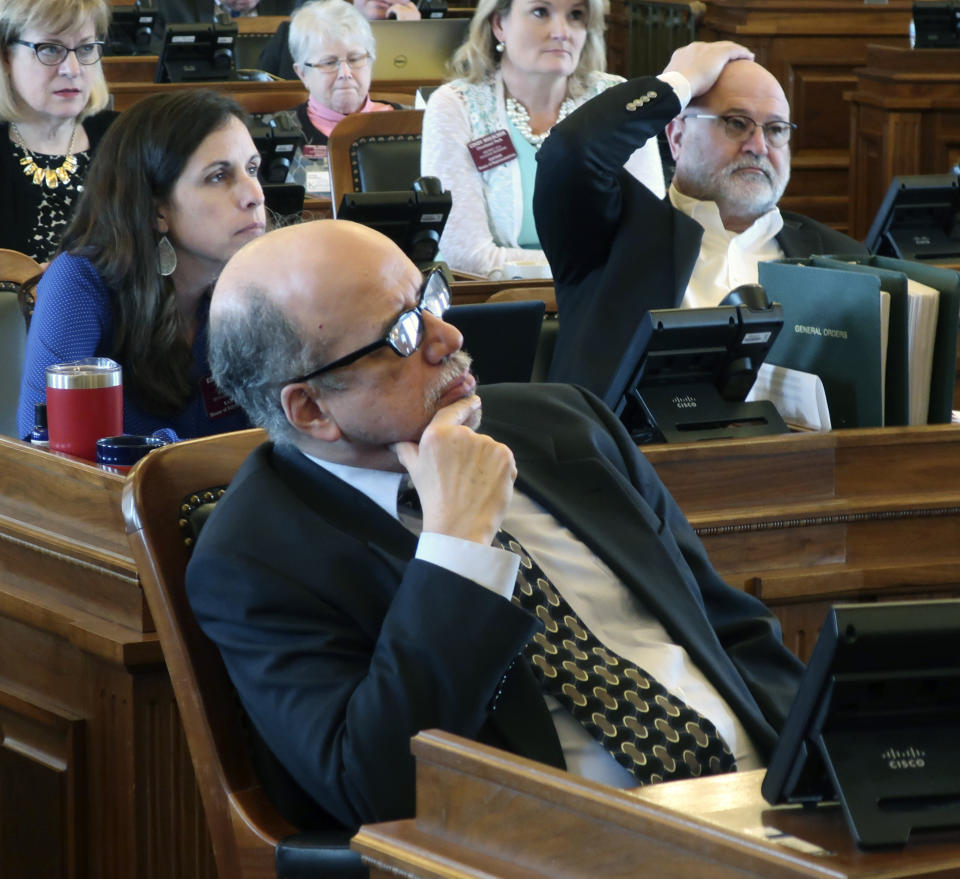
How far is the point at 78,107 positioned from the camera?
150 inches

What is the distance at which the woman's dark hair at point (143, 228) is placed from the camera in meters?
2.38

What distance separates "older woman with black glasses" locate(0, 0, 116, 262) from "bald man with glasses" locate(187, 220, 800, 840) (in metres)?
2.34

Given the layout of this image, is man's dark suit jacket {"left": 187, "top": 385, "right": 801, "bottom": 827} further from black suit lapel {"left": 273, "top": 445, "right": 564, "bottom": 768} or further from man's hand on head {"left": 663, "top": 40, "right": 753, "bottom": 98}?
man's hand on head {"left": 663, "top": 40, "right": 753, "bottom": 98}

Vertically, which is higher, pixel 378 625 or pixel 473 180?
pixel 473 180

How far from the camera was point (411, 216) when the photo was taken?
2.94 meters

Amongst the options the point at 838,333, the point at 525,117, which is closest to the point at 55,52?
the point at 525,117

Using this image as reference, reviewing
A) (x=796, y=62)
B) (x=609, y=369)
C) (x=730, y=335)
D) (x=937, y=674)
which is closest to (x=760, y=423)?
(x=730, y=335)

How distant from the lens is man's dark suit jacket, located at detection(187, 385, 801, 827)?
4.52 feet

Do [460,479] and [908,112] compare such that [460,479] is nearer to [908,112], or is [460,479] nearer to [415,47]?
[415,47]

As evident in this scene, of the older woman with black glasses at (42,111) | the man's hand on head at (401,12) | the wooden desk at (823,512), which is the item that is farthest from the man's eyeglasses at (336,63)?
the wooden desk at (823,512)

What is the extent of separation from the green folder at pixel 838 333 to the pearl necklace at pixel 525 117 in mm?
1748

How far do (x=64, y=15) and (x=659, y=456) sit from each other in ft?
7.42

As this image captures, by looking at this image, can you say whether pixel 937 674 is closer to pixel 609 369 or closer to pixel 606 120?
pixel 609 369

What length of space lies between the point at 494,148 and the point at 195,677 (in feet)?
8.96
